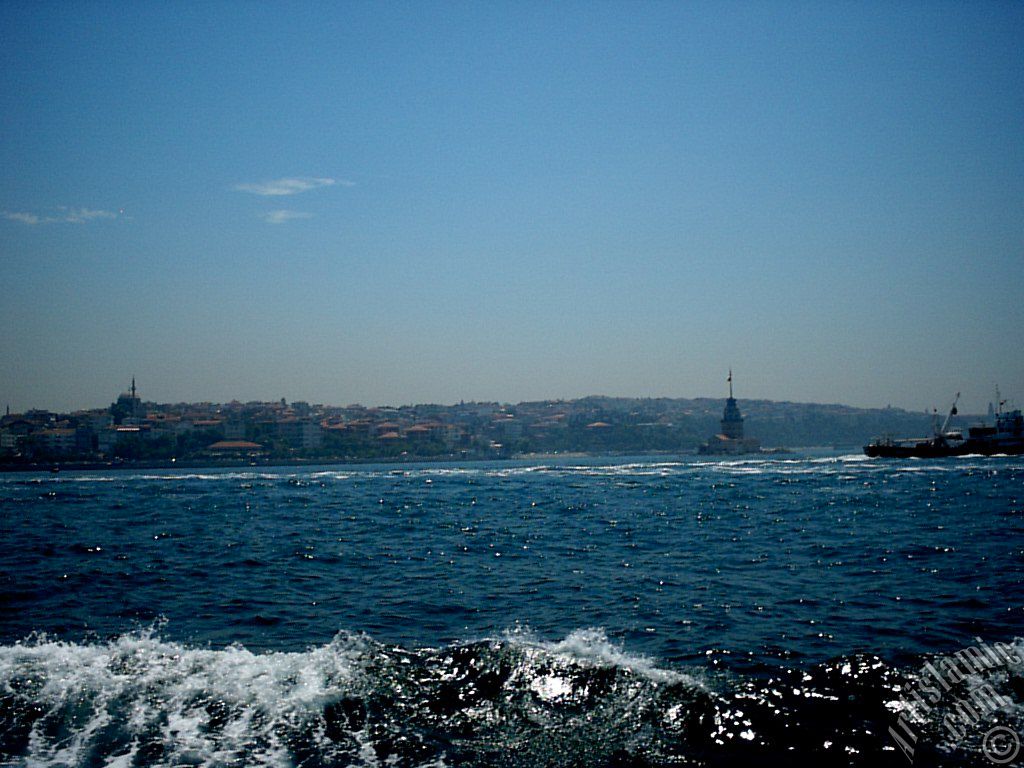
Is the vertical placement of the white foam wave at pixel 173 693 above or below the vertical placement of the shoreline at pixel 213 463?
above

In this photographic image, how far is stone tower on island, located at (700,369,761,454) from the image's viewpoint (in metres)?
157

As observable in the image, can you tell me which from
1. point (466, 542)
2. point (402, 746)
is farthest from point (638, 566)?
point (402, 746)

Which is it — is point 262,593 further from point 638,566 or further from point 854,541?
point 854,541

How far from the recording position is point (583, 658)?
9.22 m

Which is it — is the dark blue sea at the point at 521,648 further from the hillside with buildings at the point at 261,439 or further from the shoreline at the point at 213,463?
the hillside with buildings at the point at 261,439

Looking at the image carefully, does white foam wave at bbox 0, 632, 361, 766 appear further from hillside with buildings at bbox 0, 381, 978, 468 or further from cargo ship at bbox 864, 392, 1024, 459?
hillside with buildings at bbox 0, 381, 978, 468

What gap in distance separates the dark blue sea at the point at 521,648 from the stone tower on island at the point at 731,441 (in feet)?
455

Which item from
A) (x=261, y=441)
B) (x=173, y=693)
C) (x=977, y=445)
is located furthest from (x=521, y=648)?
(x=261, y=441)

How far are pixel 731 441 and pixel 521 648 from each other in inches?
6154

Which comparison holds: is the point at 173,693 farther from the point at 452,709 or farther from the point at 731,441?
the point at 731,441

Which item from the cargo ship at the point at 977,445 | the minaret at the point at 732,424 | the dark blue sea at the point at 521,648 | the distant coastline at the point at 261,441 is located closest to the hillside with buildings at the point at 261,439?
the distant coastline at the point at 261,441

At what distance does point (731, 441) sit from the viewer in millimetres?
159000

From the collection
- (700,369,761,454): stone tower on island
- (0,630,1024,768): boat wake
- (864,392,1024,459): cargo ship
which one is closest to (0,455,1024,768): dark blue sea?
(0,630,1024,768): boat wake

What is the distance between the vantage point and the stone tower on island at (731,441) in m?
157
